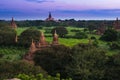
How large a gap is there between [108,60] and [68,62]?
4445mm

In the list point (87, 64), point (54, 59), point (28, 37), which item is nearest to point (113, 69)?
point (87, 64)

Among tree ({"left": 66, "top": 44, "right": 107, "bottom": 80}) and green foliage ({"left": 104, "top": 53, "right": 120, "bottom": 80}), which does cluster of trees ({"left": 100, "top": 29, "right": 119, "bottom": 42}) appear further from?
green foliage ({"left": 104, "top": 53, "right": 120, "bottom": 80})

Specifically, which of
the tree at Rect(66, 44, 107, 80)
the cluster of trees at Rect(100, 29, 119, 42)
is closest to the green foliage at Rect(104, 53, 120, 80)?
the tree at Rect(66, 44, 107, 80)

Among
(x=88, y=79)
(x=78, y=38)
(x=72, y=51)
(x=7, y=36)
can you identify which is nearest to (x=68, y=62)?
(x=72, y=51)

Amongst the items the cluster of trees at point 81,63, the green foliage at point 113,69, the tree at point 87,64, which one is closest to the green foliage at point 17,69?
the tree at point 87,64

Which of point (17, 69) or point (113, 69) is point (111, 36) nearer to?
point (113, 69)

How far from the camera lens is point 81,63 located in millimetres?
40688

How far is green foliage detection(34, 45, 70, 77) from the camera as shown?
42406mm

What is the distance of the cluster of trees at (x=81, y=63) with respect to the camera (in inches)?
1548

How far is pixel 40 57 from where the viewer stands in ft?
146

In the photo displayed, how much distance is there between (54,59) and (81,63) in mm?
3871

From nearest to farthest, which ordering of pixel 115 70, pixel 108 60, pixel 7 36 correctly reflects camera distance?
1. pixel 115 70
2. pixel 108 60
3. pixel 7 36

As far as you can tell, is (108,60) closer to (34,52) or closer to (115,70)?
(115,70)

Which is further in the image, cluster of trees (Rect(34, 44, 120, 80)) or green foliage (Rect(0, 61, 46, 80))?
cluster of trees (Rect(34, 44, 120, 80))
